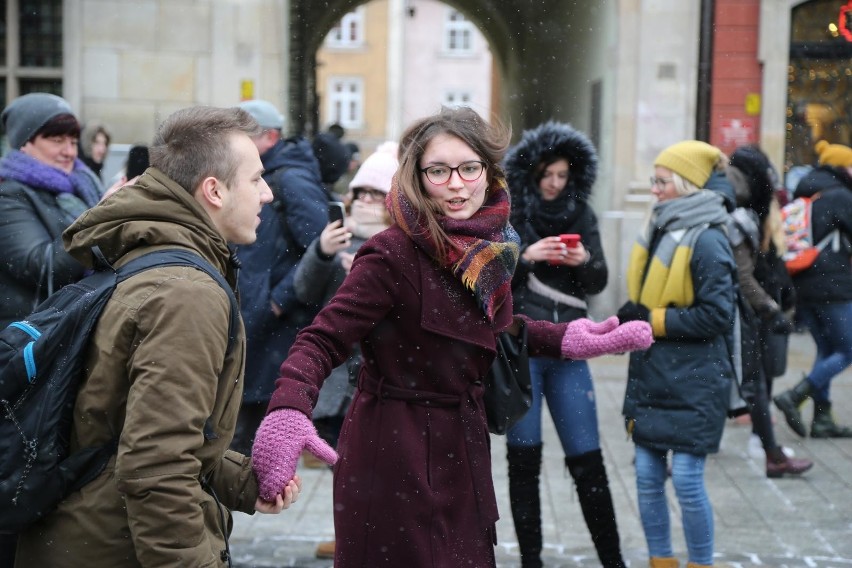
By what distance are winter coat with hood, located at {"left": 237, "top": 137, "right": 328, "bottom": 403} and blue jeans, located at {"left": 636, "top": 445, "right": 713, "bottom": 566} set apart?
1676mm

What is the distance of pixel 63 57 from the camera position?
14352mm

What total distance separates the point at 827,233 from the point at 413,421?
5.73 metres

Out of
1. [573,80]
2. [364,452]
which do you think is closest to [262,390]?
[364,452]

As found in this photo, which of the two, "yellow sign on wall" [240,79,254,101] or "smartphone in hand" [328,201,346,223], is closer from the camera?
"smartphone in hand" [328,201,346,223]

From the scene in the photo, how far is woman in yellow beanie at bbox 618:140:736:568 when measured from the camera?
16.3 feet

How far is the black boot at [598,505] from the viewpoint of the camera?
4.99 meters

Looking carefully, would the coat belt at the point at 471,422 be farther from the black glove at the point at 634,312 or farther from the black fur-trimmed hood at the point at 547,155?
the black fur-trimmed hood at the point at 547,155

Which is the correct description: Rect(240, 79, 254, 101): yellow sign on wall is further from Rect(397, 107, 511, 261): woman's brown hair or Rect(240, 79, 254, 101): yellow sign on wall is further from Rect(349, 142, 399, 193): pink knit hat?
Rect(397, 107, 511, 261): woman's brown hair

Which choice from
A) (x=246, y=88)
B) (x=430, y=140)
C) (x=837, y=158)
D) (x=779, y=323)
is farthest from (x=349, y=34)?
(x=430, y=140)

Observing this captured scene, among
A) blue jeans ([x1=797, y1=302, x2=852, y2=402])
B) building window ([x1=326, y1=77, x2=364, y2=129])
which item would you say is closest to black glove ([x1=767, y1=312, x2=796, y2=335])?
blue jeans ([x1=797, y1=302, x2=852, y2=402])

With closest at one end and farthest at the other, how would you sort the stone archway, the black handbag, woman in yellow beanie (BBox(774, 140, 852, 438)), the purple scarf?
the black handbag
the purple scarf
woman in yellow beanie (BBox(774, 140, 852, 438))
the stone archway

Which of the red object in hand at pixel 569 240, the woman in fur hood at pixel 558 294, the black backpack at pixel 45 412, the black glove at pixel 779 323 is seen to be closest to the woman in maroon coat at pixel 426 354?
the black backpack at pixel 45 412

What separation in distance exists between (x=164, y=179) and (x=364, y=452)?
113 cm

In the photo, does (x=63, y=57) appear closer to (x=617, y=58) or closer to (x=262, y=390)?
(x=617, y=58)
